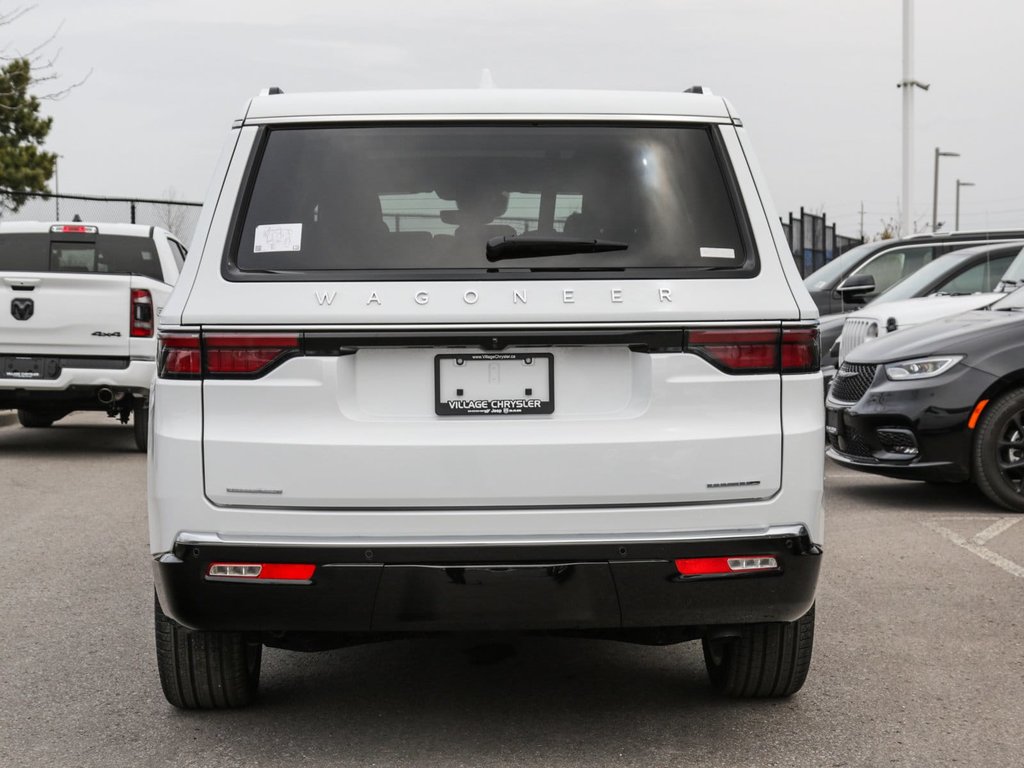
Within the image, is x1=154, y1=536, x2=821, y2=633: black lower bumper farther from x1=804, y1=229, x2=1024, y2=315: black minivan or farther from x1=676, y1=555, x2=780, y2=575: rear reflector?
x1=804, y1=229, x2=1024, y2=315: black minivan

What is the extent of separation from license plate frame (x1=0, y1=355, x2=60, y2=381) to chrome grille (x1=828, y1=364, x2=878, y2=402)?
6.33 metres

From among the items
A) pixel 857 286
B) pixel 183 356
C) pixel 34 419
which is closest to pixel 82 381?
pixel 34 419

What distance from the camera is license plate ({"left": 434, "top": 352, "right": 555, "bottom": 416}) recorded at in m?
3.77

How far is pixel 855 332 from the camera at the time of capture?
12.3m

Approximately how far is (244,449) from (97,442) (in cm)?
1024

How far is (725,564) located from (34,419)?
39.7ft

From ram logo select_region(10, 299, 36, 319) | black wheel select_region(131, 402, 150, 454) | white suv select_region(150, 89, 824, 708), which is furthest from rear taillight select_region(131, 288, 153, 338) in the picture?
white suv select_region(150, 89, 824, 708)

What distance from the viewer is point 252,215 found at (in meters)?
3.90

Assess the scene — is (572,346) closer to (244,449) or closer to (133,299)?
(244,449)

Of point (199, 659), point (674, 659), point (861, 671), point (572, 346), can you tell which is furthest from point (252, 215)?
point (861, 671)

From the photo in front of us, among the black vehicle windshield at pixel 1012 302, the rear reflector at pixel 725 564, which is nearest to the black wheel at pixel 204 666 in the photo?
the rear reflector at pixel 725 564

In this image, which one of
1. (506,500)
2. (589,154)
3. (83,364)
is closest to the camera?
(506,500)

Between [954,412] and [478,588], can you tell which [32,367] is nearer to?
[954,412]

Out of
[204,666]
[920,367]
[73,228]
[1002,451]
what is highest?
[73,228]
